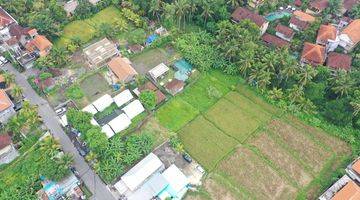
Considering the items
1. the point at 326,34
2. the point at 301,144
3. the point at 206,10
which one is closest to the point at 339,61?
the point at 326,34

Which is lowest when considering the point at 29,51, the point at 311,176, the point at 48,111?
the point at 311,176

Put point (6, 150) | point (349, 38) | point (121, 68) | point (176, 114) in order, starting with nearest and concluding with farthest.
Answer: point (6, 150) → point (176, 114) → point (121, 68) → point (349, 38)

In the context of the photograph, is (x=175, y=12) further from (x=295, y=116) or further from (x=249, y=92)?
(x=295, y=116)

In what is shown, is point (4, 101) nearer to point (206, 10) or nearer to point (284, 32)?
point (206, 10)

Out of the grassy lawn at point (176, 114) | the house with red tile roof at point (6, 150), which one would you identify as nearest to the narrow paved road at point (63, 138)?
the house with red tile roof at point (6, 150)

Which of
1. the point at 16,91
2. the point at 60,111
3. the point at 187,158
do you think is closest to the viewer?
the point at 187,158

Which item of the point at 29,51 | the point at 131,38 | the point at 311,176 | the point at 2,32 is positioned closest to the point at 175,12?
the point at 131,38

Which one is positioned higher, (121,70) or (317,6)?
(317,6)
